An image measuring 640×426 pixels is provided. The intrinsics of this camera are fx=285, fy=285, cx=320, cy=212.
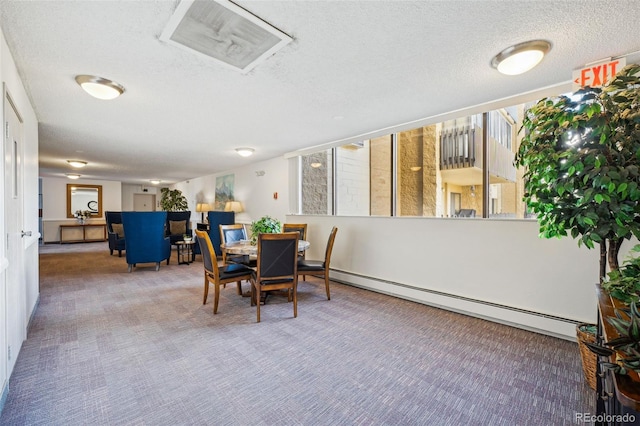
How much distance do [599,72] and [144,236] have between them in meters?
6.80

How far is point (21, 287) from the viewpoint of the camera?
102 inches

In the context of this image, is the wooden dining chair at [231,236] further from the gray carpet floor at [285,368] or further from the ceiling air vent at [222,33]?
the ceiling air vent at [222,33]

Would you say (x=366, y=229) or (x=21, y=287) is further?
(x=366, y=229)

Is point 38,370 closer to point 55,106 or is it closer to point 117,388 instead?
point 117,388

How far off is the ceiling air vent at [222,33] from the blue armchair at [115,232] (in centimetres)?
643

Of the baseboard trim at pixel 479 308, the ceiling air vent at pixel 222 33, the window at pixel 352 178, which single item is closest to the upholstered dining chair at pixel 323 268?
the baseboard trim at pixel 479 308

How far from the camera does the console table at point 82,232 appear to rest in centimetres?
1028

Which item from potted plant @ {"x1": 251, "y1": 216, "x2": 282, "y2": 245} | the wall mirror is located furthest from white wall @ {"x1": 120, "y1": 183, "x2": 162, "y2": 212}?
potted plant @ {"x1": 251, "y1": 216, "x2": 282, "y2": 245}

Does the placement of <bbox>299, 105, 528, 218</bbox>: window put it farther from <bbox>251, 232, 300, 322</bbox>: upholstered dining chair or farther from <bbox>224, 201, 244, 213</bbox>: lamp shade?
<bbox>224, 201, 244, 213</bbox>: lamp shade

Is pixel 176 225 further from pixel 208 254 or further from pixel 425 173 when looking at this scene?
pixel 425 173

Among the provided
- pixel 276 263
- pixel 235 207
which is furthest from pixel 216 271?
pixel 235 207

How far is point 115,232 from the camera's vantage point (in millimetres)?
7387

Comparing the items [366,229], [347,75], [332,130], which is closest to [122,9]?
[347,75]

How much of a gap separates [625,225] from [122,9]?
3.19 meters
